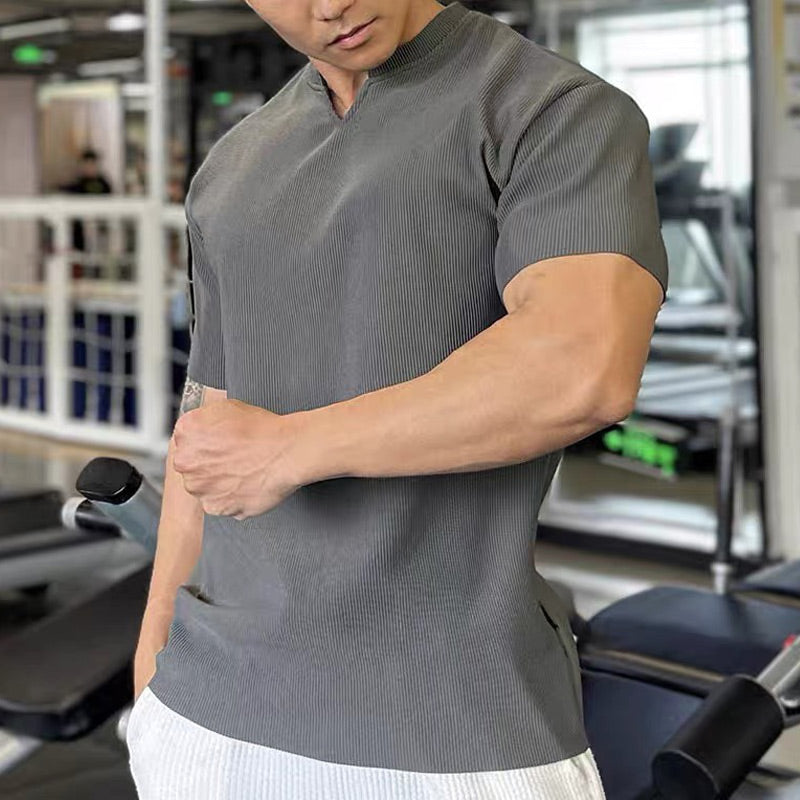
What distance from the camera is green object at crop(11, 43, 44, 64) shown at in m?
7.79

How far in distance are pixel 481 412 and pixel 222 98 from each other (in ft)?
18.3

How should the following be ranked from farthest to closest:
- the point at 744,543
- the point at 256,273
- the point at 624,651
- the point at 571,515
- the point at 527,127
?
the point at 571,515 → the point at 744,543 → the point at 624,651 → the point at 256,273 → the point at 527,127

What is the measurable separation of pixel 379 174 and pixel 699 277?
3911 mm

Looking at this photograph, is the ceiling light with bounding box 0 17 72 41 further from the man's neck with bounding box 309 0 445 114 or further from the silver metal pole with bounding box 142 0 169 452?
the man's neck with bounding box 309 0 445 114

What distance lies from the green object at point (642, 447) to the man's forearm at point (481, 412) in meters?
4.05

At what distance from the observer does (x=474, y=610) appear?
0.89m

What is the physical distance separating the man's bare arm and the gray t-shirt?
0.18 metres

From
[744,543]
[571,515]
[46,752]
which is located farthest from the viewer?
[571,515]

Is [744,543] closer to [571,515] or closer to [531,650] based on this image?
[571,515]

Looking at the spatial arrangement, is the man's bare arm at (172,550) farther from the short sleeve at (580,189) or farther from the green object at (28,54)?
the green object at (28,54)

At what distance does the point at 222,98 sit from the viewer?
20.1 feet

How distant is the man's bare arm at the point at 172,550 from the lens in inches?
44.9

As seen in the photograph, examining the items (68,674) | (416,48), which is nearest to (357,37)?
(416,48)

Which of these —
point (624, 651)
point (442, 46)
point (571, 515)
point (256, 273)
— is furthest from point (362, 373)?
point (571, 515)
